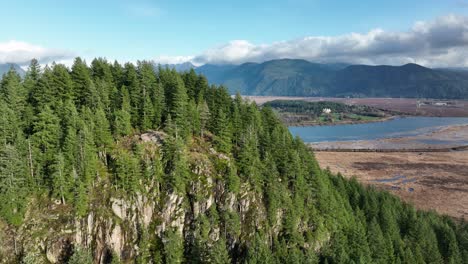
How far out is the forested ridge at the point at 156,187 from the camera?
44.4 meters

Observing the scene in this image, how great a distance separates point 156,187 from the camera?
51.2 m

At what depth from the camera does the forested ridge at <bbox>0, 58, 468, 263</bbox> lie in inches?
1747

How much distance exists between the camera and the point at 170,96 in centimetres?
6862

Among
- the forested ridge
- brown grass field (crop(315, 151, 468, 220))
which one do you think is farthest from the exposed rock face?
brown grass field (crop(315, 151, 468, 220))

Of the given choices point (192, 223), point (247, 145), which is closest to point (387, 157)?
point (247, 145)

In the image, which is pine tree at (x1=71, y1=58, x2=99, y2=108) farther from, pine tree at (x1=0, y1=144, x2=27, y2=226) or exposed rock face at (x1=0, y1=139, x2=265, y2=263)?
pine tree at (x1=0, y1=144, x2=27, y2=226)

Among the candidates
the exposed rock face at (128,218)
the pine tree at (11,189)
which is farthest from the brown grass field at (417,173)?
the pine tree at (11,189)

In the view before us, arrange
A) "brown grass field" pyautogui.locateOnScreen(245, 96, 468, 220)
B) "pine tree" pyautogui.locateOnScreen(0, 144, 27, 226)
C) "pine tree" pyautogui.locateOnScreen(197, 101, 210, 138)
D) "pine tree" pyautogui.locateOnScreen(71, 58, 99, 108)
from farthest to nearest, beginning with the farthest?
"brown grass field" pyautogui.locateOnScreen(245, 96, 468, 220) → "pine tree" pyautogui.locateOnScreen(197, 101, 210, 138) → "pine tree" pyautogui.locateOnScreen(71, 58, 99, 108) → "pine tree" pyautogui.locateOnScreen(0, 144, 27, 226)

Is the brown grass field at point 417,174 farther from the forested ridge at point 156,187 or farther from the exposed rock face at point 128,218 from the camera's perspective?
the exposed rock face at point 128,218

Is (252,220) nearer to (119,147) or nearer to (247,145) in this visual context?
(247,145)

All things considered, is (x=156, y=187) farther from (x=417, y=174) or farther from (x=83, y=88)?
(x=417, y=174)

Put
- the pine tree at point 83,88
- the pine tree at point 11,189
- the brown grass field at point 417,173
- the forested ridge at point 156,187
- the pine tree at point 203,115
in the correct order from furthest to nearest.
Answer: the brown grass field at point 417,173, the pine tree at point 203,115, the pine tree at point 83,88, the forested ridge at point 156,187, the pine tree at point 11,189

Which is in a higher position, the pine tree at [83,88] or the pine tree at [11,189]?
the pine tree at [83,88]

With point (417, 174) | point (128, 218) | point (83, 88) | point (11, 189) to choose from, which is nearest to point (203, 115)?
point (128, 218)
